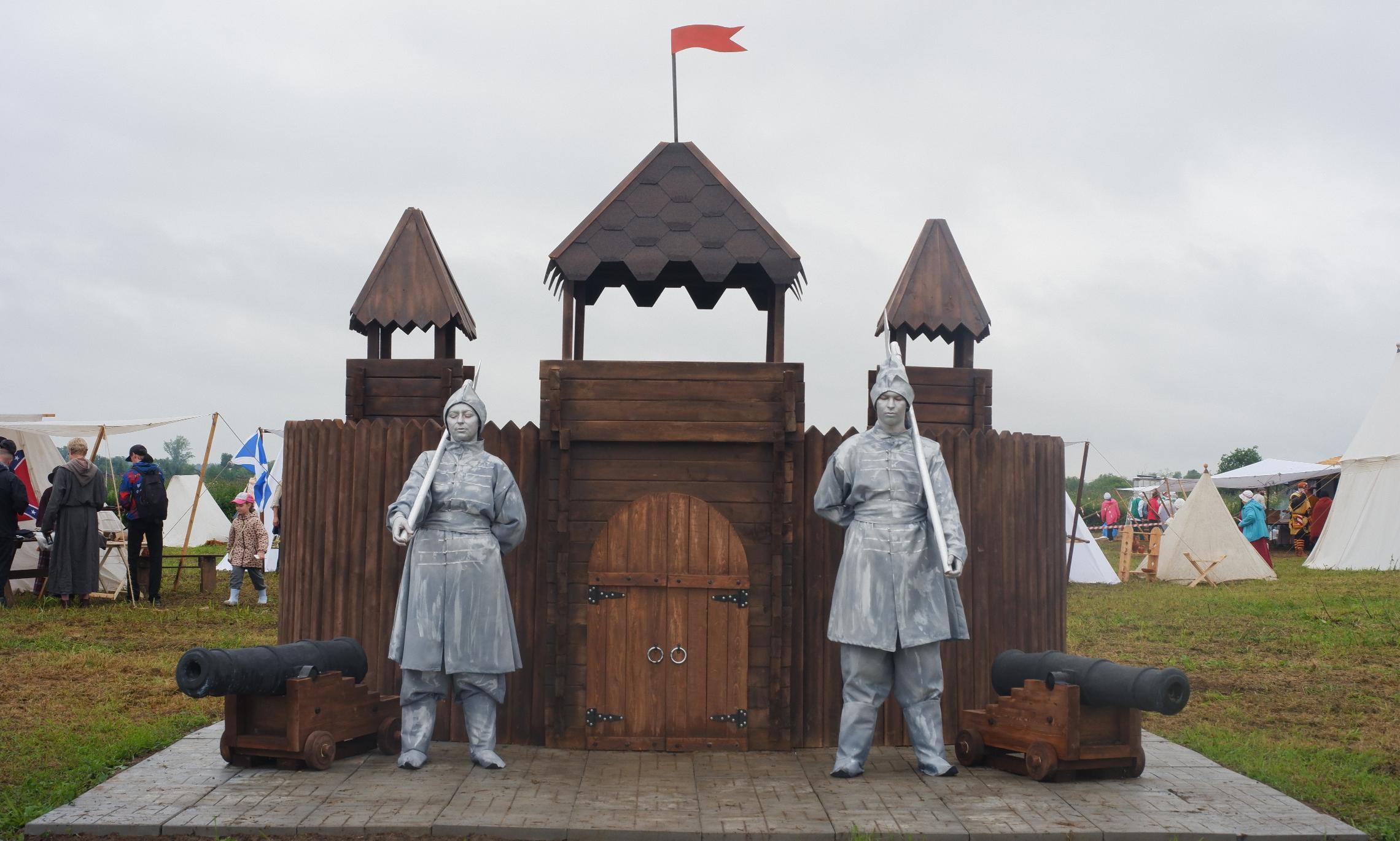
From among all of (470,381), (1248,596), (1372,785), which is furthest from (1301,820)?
(1248,596)

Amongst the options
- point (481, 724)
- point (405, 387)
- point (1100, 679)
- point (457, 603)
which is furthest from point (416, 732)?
point (1100, 679)

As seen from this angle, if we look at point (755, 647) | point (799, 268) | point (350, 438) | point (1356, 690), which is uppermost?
point (799, 268)

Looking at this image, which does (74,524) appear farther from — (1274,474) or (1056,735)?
(1274,474)

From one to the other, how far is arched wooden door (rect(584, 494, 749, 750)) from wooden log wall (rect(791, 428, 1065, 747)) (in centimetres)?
38

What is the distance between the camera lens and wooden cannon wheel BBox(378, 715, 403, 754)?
648 cm

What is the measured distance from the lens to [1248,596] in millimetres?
16047

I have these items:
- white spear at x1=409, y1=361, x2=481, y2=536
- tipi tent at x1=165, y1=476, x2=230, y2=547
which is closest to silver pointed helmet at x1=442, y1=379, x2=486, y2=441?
white spear at x1=409, y1=361, x2=481, y2=536

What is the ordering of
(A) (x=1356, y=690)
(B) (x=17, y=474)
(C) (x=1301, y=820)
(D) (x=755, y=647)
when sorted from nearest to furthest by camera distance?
(C) (x=1301, y=820) → (D) (x=755, y=647) → (A) (x=1356, y=690) → (B) (x=17, y=474)

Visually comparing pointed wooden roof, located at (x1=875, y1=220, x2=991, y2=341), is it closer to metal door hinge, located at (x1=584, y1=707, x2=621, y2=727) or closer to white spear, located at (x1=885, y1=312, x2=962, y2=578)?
white spear, located at (x1=885, y1=312, x2=962, y2=578)

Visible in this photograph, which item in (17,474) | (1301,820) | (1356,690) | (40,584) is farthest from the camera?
(17,474)

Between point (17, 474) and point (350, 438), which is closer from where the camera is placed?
point (350, 438)

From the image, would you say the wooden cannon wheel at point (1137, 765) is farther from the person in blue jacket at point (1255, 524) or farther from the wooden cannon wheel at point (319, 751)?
the person in blue jacket at point (1255, 524)

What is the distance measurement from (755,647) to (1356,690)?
5331 mm

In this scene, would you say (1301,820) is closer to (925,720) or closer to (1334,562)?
(925,720)
